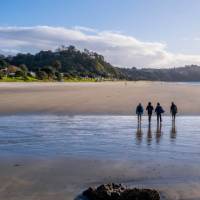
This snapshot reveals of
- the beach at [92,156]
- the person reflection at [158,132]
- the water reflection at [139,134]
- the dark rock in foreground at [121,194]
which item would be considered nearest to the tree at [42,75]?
the beach at [92,156]

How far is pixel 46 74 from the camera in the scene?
11438 cm

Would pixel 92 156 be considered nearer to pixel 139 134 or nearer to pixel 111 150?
pixel 111 150

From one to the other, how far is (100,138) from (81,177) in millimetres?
7440

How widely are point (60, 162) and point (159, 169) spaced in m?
2.94

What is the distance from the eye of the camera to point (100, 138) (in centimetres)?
1930

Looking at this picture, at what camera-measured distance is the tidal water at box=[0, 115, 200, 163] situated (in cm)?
1553

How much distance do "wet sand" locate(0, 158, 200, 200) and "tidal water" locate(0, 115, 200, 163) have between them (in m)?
1.29

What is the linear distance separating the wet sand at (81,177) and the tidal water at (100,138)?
129 centimetres

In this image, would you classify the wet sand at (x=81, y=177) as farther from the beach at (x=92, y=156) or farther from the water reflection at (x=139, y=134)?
the water reflection at (x=139, y=134)

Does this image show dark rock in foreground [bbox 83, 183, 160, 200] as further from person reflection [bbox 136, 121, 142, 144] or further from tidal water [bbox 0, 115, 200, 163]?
person reflection [bbox 136, 121, 142, 144]

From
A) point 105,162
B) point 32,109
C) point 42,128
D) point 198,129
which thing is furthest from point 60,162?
point 32,109

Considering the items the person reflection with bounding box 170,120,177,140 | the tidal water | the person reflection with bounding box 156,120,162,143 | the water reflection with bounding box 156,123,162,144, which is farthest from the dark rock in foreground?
the person reflection with bounding box 170,120,177,140

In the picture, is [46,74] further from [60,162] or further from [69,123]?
[60,162]

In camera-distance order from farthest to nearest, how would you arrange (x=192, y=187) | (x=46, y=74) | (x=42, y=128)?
(x=46, y=74), (x=42, y=128), (x=192, y=187)
